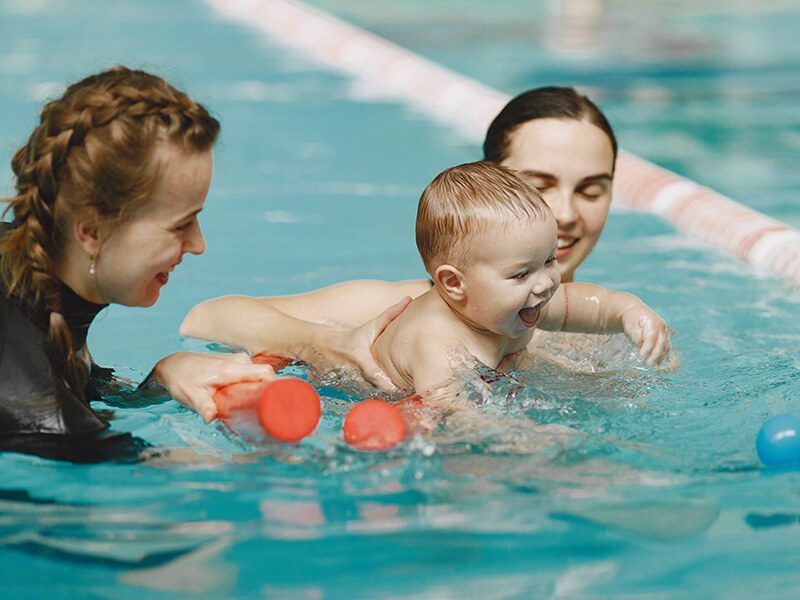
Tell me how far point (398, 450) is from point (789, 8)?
1170 centimetres

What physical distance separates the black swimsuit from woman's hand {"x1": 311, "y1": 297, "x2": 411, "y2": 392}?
2.82 feet

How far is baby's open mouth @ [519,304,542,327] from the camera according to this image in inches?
128

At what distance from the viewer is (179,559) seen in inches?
100.0

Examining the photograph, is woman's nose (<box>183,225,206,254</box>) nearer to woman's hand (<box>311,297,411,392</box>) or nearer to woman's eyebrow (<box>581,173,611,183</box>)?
woman's hand (<box>311,297,411,392</box>)

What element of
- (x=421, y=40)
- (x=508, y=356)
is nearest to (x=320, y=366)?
(x=508, y=356)

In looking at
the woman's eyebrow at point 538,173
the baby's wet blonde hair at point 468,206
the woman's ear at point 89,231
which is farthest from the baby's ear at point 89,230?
the woman's eyebrow at point 538,173

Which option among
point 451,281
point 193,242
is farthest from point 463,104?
point 193,242

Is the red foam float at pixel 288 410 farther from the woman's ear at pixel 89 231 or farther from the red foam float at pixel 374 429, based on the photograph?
the woman's ear at pixel 89 231

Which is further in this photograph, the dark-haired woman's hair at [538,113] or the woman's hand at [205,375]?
the dark-haired woman's hair at [538,113]

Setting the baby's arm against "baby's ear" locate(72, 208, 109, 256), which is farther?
the baby's arm

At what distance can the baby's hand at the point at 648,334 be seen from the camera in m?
3.46

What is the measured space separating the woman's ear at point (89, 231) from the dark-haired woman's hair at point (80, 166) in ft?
0.05

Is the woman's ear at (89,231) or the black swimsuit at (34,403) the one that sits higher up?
the woman's ear at (89,231)

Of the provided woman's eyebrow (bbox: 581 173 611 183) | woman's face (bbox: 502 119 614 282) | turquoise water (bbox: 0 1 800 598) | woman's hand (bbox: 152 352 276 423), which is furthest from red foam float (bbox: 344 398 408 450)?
woman's eyebrow (bbox: 581 173 611 183)
